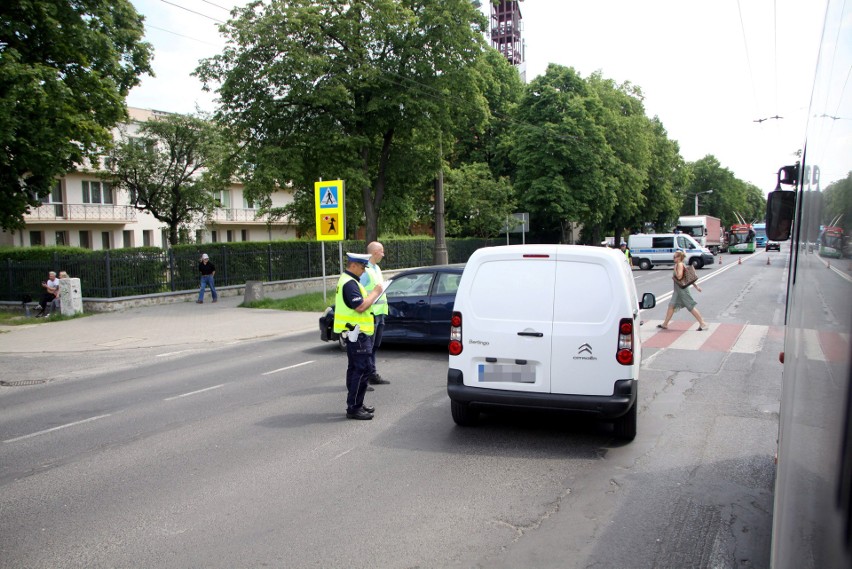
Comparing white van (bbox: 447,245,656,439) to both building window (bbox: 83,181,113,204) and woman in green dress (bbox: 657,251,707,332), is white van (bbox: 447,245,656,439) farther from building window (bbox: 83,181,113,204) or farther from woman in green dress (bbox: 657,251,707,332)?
building window (bbox: 83,181,113,204)

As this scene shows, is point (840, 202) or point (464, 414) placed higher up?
point (840, 202)

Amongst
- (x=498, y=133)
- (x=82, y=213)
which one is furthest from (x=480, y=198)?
(x=82, y=213)

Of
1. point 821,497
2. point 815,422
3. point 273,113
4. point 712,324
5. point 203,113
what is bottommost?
point 712,324

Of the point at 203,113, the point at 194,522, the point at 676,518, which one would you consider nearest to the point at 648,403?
the point at 676,518

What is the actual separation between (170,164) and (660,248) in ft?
100.0

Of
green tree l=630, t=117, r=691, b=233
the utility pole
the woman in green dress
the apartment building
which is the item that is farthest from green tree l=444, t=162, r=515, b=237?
the woman in green dress

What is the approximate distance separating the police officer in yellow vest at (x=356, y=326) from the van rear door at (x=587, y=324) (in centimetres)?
200

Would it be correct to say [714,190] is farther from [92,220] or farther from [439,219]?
[92,220]

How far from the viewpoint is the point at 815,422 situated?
157 cm

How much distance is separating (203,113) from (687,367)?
32.9 metres

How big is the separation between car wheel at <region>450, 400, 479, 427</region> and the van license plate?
1.61ft

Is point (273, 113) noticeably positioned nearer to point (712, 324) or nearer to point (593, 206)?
point (712, 324)

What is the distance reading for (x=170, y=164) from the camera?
36.6 m

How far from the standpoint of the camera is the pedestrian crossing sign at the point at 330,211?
17953 mm
